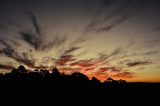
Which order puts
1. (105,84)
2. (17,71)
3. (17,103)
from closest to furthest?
(17,103), (105,84), (17,71)

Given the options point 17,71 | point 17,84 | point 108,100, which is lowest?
point 108,100

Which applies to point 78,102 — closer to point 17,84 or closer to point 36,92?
point 36,92

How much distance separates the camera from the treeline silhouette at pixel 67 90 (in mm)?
34531

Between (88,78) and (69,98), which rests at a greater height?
(88,78)

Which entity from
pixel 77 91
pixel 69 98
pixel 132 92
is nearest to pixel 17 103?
pixel 69 98

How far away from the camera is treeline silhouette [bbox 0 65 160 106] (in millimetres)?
34531

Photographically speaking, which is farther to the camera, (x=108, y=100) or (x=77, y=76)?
(x=77, y=76)

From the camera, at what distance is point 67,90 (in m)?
39.0

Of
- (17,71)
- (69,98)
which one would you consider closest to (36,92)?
(69,98)

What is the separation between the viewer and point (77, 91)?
129ft

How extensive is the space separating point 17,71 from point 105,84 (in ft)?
69.4

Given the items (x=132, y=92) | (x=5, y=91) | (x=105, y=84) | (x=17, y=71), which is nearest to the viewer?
(x=5, y=91)

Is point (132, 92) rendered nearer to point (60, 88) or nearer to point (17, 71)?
point (60, 88)

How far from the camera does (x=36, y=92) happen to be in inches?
1426
